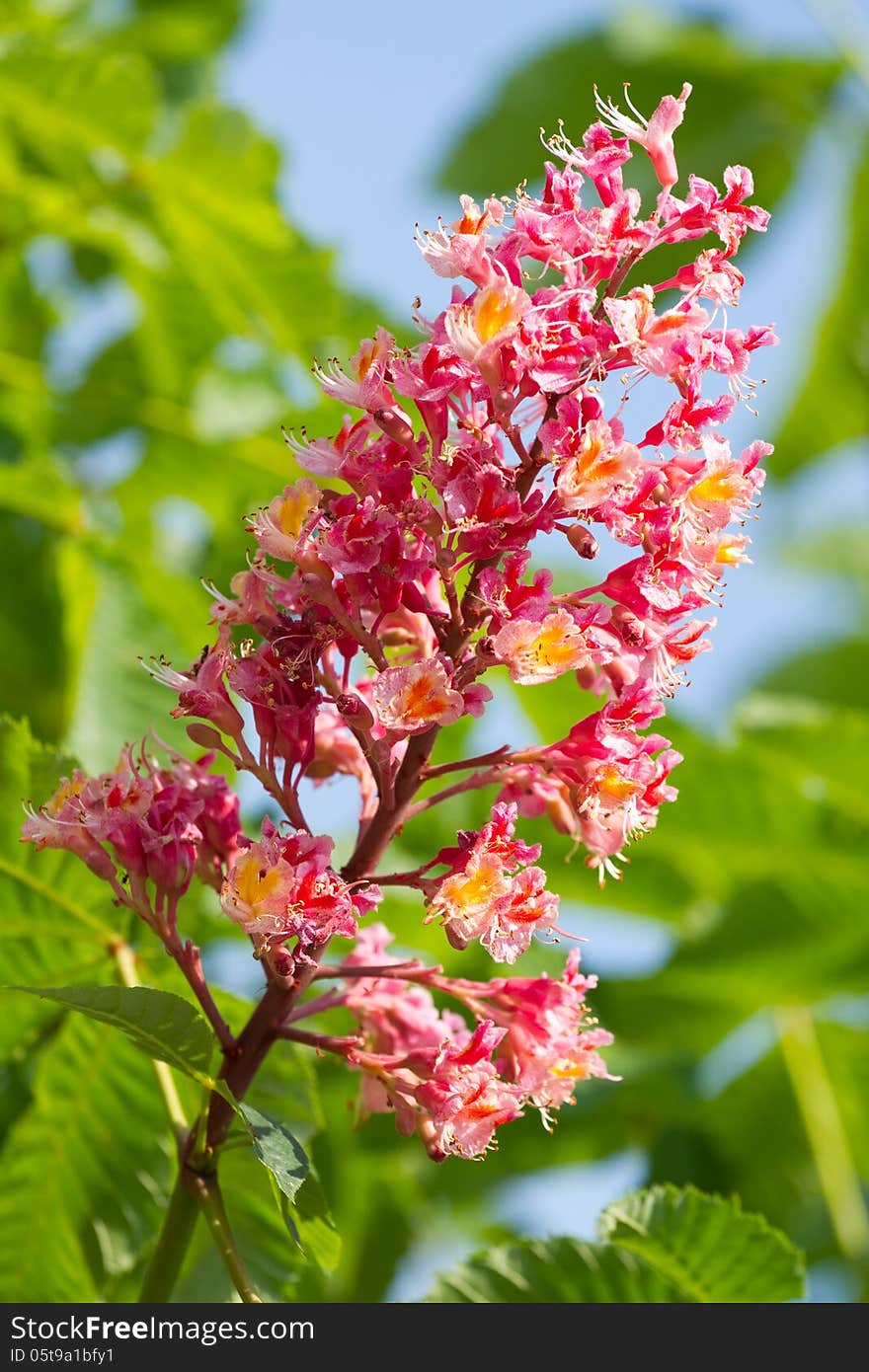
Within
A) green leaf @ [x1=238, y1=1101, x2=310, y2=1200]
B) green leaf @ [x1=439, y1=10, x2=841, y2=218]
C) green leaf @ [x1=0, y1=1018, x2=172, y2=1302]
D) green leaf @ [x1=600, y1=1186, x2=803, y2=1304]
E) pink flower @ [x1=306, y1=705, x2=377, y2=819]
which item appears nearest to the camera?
green leaf @ [x1=238, y1=1101, x2=310, y2=1200]

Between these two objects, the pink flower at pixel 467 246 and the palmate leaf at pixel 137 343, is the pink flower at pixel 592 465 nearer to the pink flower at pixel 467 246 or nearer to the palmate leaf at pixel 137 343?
the pink flower at pixel 467 246

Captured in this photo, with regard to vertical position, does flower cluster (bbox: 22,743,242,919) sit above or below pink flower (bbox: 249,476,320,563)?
below

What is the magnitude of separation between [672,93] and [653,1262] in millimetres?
5565

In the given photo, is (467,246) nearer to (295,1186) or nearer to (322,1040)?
(322,1040)

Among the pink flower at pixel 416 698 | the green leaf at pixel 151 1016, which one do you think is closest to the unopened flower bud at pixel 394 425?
the pink flower at pixel 416 698

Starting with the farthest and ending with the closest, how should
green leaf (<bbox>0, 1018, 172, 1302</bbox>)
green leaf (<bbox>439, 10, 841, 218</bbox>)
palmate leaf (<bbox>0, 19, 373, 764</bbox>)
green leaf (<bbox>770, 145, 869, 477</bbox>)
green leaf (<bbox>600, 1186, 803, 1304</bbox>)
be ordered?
1. green leaf (<bbox>439, 10, 841, 218</bbox>)
2. green leaf (<bbox>770, 145, 869, 477</bbox>)
3. palmate leaf (<bbox>0, 19, 373, 764</bbox>)
4. green leaf (<bbox>0, 1018, 172, 1302</bbox>)
5. green leaf (<bbox>600, 1186, 803, 1304</bbox>)

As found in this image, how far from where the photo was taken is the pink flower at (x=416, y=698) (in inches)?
73.5

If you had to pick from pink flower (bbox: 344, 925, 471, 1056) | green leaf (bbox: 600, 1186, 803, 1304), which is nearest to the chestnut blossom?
pink flower (bbox: 344, 925, 471, 1056)

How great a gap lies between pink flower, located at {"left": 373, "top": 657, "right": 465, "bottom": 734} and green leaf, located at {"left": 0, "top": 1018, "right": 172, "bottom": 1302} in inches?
41.4

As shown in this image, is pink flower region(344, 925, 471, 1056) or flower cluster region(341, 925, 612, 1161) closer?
flower cluster region(341, 925, 612, 1161)

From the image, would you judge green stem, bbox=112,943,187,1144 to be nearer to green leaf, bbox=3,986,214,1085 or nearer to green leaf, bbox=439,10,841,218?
green leaf, bbox=3,986,214,1085

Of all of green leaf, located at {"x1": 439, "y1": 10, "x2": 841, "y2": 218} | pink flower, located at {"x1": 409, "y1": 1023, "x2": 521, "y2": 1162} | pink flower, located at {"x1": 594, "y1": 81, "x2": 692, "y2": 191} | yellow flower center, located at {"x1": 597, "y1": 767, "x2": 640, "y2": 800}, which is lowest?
pink flower, located at {"x1": 409, "y1": 1023, "x2": 521, "y2": 1162}

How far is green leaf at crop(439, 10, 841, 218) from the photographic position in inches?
256
